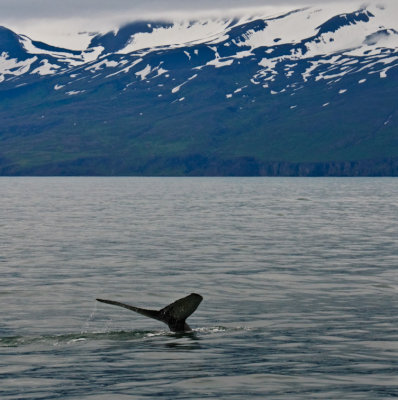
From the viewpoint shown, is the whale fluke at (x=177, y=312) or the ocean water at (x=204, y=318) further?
the whale fluke at (x=177, y=312)

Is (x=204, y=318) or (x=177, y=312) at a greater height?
(x=177, y=312)

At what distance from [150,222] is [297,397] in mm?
66837

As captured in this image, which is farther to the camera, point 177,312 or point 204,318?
point 204,318

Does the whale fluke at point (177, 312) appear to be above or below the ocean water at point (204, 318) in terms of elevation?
above

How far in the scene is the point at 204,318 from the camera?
33.3 meters

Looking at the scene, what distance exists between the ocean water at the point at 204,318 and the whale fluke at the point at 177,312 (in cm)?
36

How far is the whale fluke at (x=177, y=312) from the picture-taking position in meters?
27.8

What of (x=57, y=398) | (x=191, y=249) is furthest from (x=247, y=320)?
(x=191, y=249)

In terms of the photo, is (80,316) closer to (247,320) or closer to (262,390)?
(247,320)

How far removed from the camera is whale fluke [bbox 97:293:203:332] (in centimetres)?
2775

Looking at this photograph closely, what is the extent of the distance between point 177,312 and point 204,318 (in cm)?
450

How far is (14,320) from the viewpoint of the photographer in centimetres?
3275

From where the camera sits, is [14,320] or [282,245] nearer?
[14,320]

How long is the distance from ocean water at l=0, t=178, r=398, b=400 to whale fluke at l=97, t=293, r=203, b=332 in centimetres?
36
